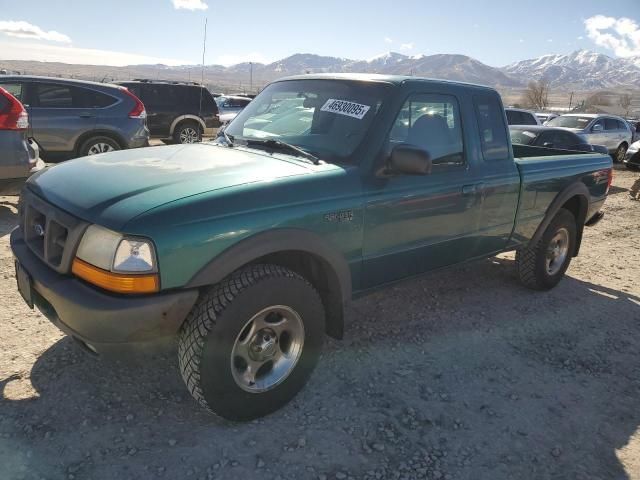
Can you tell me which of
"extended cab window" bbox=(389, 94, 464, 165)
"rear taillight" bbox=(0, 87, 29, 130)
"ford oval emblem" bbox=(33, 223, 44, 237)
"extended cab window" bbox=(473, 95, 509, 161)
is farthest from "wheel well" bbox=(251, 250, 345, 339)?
"rear taillight" bbox=(0, 87, 29, 130)

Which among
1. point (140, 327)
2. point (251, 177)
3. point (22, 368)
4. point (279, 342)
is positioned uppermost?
point (251, 177)

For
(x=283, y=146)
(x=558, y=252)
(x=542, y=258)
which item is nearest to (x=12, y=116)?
(x=283, y=146)

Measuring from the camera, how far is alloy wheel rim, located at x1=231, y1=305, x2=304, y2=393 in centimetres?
272

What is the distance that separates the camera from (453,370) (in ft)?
11.7

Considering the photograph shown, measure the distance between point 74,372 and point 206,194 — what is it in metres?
1.57

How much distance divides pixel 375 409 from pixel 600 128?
17.0 meters

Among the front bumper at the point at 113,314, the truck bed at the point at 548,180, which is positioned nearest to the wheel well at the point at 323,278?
the front bumper at the point at 113,314

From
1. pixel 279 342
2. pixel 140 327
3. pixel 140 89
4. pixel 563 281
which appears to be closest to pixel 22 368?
pixel 140 327

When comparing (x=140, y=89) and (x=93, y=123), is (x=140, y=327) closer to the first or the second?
(x=93, y=123)

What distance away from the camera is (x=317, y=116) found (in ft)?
11.2

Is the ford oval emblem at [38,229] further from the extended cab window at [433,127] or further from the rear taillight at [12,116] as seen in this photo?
the rear taillight at [12,116]

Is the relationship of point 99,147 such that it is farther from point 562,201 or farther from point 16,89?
point 562,201

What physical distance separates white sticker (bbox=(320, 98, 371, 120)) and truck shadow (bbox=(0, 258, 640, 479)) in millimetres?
1679

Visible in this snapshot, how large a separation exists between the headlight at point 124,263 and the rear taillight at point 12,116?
4.22m
